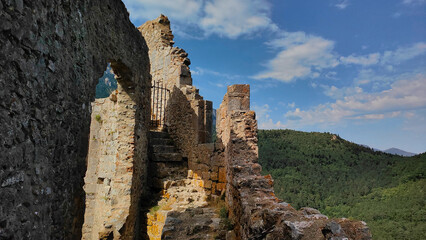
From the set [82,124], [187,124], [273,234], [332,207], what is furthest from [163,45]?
[332,207]

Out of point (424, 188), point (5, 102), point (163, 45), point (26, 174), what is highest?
point (163, 45)

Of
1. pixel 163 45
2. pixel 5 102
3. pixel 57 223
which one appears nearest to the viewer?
pixel 5 102

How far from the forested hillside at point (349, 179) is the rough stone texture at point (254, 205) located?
33.8ft

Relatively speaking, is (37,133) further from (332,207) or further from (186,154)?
(332,207)

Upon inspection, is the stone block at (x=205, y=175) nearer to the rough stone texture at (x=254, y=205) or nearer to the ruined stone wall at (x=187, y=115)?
the ruined stone wall at (x=187, y=115)

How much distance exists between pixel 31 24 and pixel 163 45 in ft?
23.2

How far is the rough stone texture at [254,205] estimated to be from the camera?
5.96ft

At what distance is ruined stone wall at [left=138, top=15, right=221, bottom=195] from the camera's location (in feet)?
21.2

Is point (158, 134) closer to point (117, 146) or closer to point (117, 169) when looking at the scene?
point (117, 146)

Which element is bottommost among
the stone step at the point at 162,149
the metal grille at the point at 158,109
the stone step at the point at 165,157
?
the stone step at the point at 165,157

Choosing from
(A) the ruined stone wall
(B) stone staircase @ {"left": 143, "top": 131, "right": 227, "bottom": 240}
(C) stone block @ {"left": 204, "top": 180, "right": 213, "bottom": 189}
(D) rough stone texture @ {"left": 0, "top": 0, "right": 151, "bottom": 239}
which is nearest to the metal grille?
(A) the ruined stone wall

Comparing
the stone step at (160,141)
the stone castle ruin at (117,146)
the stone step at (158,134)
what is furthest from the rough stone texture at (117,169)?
the stone step at (158,134)

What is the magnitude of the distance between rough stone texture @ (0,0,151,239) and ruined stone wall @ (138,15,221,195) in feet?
11.0

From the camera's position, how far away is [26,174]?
2307 mm
